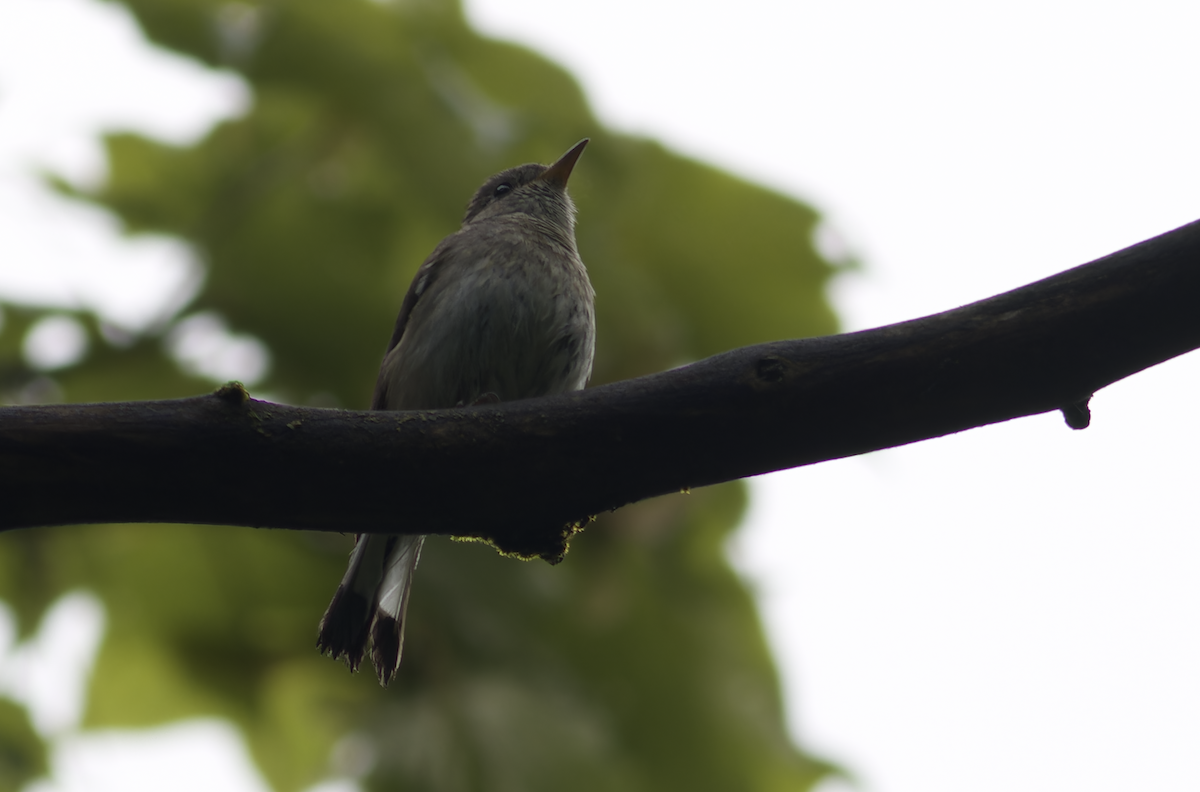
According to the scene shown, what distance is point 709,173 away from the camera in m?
7.30

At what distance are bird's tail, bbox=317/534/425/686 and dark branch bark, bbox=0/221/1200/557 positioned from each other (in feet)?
5.06

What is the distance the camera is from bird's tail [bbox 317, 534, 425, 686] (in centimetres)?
436

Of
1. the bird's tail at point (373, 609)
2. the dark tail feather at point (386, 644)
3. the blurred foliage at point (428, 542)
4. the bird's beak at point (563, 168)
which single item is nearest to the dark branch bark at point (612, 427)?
the bird's tail at point (373, 609)

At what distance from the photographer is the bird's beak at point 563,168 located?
20.7ft

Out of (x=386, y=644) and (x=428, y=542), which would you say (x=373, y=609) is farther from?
(x=428, y=542)

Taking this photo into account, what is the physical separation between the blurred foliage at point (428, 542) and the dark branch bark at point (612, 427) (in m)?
3.30

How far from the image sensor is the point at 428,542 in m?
6.31

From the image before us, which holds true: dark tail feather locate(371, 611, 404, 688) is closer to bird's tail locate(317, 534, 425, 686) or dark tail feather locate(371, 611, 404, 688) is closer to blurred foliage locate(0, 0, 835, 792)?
bird's tail locate(317, 534, 425, 686)

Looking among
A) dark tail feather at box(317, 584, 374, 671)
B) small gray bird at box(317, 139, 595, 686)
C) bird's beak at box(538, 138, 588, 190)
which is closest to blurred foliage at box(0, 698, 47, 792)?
small gray bird at box(317, 139, 595, 686)

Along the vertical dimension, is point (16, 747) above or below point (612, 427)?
below

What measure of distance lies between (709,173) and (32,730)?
5.53 metres

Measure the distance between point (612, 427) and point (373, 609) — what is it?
7.47 ft

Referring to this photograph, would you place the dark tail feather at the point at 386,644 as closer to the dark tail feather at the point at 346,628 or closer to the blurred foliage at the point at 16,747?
the dark tail feather at the point at 346,628

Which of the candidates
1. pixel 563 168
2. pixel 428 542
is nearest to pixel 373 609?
pixel 428 542
